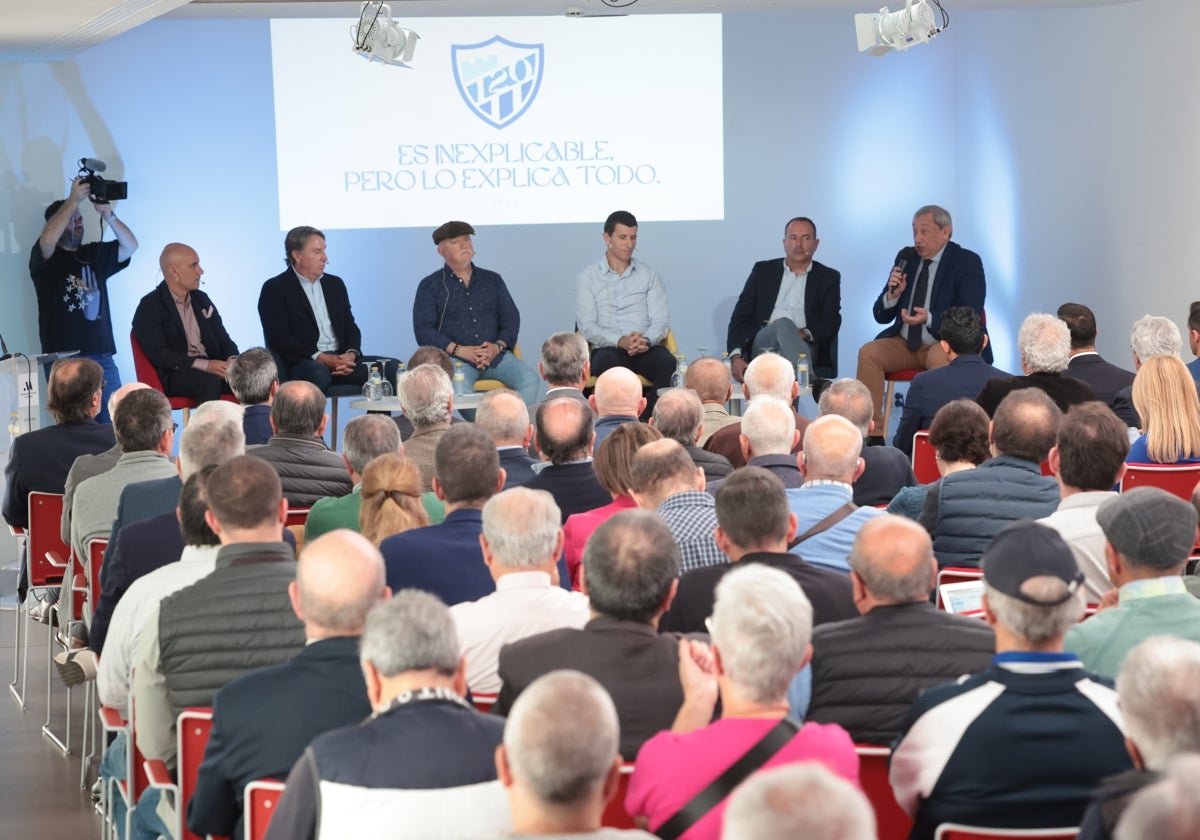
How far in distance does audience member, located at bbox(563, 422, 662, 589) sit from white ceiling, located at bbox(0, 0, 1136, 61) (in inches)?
162

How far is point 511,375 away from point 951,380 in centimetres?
307

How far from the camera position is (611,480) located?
4.39 m

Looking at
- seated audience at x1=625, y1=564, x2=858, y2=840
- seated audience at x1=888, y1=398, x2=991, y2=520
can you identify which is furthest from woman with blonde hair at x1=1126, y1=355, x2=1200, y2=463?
seated audience at x1=625, y1=564, x2=858, y2=840

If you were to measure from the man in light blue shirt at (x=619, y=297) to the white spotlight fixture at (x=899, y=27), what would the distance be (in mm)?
1771

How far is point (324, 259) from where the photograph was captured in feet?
29.2

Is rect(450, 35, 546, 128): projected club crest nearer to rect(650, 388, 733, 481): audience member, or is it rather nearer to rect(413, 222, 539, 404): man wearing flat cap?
rect(413, 222, 539, 404): man wearing flat cap

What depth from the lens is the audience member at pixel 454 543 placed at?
3604 millimetres

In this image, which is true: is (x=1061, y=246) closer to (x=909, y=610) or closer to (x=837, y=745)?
(x=909, y=610)

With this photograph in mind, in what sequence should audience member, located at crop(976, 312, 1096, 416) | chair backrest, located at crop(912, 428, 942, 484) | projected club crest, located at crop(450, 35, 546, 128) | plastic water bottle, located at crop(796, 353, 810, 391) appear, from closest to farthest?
1. chair backrest, located at crop(912, 428, 942, 484)
2. audience member, located at crop(976, 312, 1096, 416)
3. plastic water bottle, located at crop(796, 353, 810, 391)
4. projected club crest, located at crop(450, 35, 546, 128)

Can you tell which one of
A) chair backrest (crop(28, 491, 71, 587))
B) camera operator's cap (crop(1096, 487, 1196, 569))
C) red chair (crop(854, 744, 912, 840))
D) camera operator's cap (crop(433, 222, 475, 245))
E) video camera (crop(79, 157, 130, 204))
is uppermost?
video camera (crop(79, 157, 130, 204))

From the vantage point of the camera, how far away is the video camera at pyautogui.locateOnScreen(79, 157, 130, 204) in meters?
8.84

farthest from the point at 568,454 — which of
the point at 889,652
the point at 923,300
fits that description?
the point at 923,300

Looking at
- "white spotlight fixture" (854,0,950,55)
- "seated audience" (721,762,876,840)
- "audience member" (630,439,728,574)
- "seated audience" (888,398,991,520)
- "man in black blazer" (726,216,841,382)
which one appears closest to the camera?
"seated audience" (721,762,876,840)

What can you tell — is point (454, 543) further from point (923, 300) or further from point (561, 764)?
point (923, 300)
